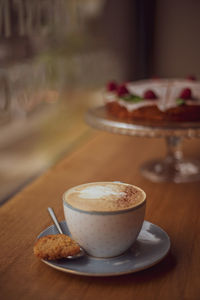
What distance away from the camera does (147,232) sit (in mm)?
663

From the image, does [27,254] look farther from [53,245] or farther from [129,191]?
[129,191]

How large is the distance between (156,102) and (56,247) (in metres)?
0.59

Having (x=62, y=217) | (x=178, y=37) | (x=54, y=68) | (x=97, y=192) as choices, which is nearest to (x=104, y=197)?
(x=97, y=192)

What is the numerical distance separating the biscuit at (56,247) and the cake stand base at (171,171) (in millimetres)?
473

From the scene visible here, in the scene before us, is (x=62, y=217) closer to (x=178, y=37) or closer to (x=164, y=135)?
(x=164, y=135)

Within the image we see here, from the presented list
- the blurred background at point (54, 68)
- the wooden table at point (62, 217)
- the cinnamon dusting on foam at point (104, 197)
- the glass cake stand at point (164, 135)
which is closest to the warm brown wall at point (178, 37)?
the blurred background at point (54, 68)

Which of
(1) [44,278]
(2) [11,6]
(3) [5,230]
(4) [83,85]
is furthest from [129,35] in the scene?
(1) [44,278]

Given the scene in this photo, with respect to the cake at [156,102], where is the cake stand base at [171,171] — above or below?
below

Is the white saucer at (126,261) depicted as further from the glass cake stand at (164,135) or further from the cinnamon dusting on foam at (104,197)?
the glass cake stand at (164,135)

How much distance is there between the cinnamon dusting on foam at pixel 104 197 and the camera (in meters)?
0.57

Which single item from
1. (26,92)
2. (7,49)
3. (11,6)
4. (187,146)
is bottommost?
(187,146)

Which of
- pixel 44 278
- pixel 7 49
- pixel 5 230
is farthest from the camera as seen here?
pixel 7 49

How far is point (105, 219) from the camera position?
0.56 m

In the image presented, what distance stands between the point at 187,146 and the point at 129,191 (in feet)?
2.54
